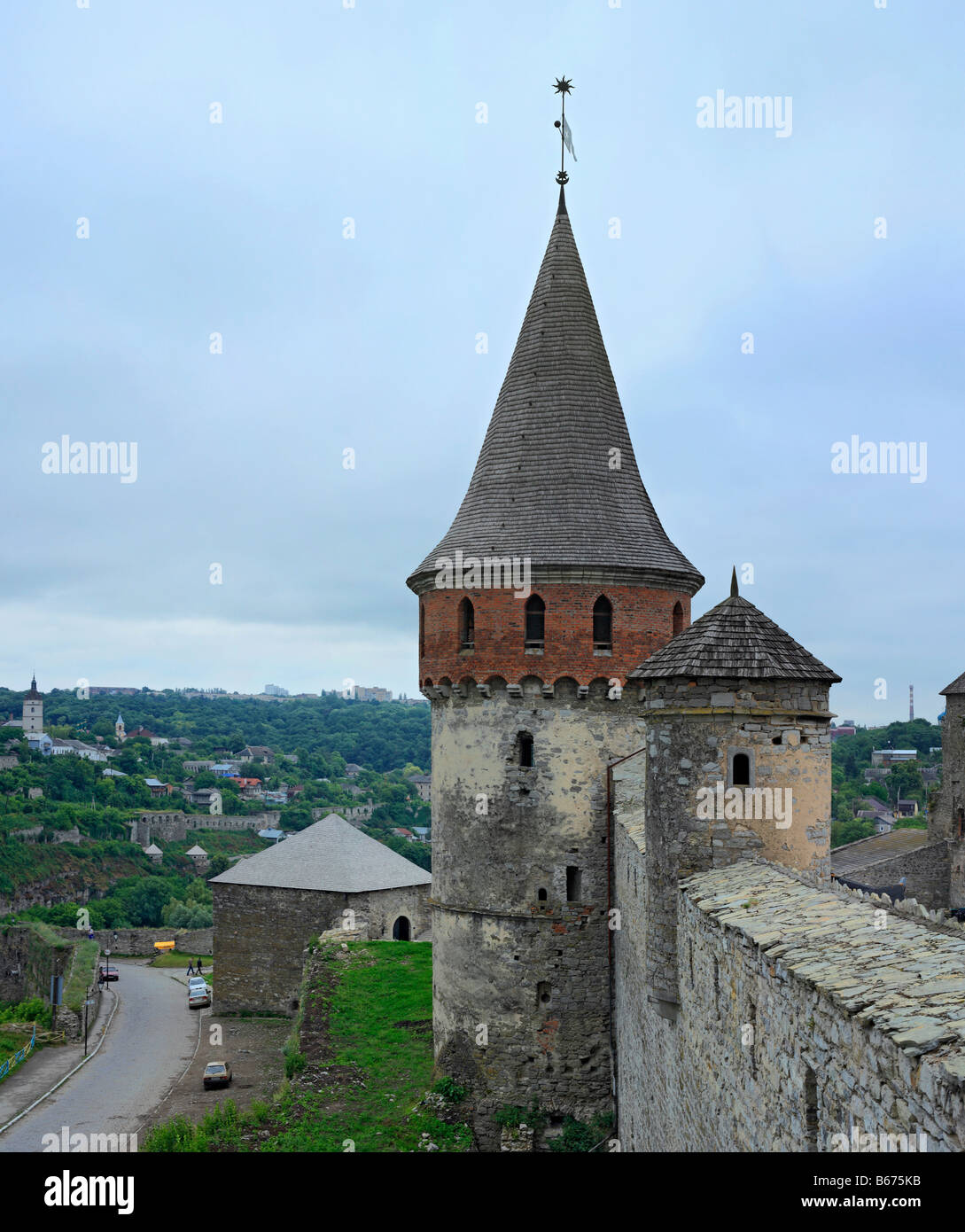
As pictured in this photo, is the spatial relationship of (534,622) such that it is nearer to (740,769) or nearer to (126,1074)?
(740,769)

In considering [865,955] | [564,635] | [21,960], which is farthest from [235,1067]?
[865,955]

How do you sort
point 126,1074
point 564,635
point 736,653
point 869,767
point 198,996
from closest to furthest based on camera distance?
point 736,653
point 564,635
point 126,1074
point 198,996
point 869,767

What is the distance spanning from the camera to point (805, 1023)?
6742mm

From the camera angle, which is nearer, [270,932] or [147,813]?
[270,932]

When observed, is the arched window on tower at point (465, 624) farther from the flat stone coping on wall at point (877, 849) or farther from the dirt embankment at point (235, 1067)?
the flat stone coping on wall at point (877, 849)

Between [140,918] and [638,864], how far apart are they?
72460 mm

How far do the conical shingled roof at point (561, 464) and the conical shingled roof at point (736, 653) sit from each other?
21.5 feet

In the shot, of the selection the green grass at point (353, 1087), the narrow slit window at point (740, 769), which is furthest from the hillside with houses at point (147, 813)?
the narrow slit window at point (740, 769)

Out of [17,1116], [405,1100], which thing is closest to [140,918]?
[17,1116]

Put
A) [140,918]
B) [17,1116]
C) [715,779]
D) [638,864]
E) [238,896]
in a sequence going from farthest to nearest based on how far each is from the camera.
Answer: [140,918] → [238,896] → [17,1116] → [638,864] → [715,779]

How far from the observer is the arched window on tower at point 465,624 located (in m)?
19.7

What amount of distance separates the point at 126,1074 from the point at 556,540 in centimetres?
2190

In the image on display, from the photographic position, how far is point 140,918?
78.6m

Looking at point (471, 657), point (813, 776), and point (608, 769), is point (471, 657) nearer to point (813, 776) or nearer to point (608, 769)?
point (608, 769)
